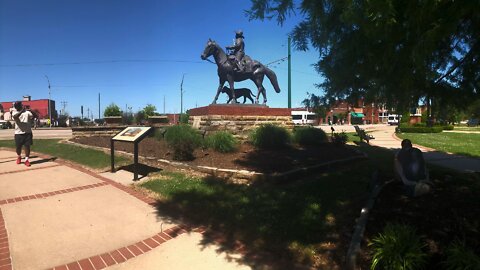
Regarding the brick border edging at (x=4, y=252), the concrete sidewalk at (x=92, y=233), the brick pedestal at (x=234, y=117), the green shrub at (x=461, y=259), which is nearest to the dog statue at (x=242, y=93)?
the brick pedestal at (x=234, y=117)

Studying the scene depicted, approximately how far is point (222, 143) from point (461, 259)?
23.6 feet

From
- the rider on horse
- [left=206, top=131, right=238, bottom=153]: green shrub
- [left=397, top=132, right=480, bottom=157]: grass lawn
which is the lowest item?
[left=397, top=132, right=480, bottom=157]: grass lawn

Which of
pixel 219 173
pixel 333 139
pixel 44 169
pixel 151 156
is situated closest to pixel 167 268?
pixel 219 173

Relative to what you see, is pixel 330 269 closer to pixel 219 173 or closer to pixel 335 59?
pixel 335 59

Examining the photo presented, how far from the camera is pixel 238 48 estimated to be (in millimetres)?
14492

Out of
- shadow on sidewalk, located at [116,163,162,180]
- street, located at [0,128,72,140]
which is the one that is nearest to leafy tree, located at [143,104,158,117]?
street, located at [0,128,72,140]

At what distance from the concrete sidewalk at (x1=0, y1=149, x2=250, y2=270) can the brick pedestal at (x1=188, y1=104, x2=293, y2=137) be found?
6.22m

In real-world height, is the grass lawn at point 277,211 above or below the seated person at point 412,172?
below

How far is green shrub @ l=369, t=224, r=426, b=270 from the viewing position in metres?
3.44

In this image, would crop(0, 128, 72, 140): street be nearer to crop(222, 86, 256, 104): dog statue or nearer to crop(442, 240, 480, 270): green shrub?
crop(222, 86, 256, 104): dog statue

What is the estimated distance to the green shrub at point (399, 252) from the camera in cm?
344

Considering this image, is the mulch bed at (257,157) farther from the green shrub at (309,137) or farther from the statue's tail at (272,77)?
the statue's tail at (272,77)

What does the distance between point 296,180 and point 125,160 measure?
4.95m

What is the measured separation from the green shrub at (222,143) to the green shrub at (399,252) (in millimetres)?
6456
